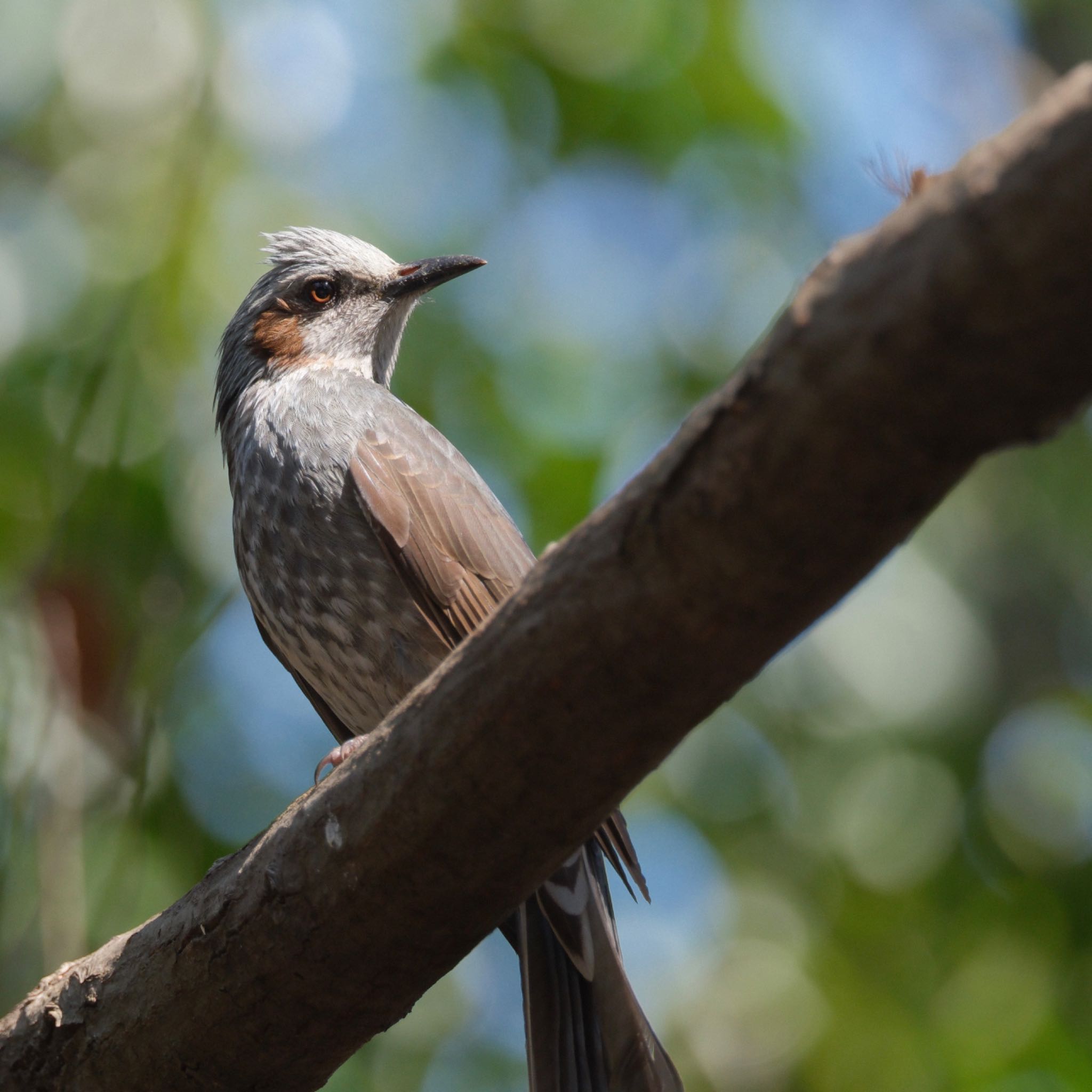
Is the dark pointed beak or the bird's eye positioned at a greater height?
the bird's eye

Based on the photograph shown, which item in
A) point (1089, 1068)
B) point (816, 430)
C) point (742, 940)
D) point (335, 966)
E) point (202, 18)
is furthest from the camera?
point (202, 18)

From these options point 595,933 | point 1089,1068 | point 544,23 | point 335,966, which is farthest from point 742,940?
point 544,23

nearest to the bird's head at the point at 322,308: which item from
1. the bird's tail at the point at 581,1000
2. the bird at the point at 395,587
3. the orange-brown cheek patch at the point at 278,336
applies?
the orange-brown cheek patch at the point at 278,336

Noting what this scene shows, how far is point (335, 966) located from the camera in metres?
2.36

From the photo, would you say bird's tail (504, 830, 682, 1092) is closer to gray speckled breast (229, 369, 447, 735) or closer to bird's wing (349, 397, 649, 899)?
bird's wing (349, 397, 649, 899)

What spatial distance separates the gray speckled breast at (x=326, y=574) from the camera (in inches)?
134

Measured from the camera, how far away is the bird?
2.91 meters

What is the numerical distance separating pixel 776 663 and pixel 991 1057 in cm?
166

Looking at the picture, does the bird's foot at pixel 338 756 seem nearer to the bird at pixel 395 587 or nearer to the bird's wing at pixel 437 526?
the bird at pixel 395 587

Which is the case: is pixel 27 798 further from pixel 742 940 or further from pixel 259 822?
pixel 742 940

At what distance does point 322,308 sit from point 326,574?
5.23ft

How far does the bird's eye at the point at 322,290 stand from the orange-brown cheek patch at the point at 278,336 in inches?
4.8

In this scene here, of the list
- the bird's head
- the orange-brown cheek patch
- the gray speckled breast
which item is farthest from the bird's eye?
the gray speckled breast

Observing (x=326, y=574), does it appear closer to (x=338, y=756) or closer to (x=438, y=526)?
(x=438, y=526)
